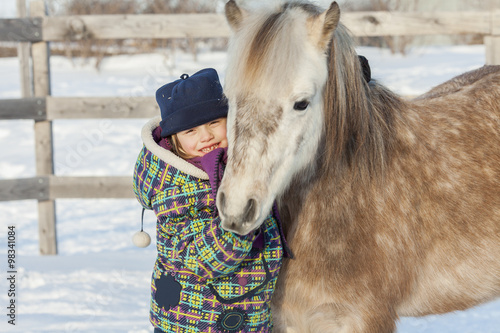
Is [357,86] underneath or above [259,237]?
above

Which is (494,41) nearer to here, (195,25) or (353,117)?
(195,25)

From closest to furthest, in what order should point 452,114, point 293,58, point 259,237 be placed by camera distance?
point 293,58 → point 259,237 → point 452,114

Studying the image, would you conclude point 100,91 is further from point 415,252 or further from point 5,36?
point 415,252

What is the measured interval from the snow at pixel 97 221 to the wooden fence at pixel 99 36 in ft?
2.09

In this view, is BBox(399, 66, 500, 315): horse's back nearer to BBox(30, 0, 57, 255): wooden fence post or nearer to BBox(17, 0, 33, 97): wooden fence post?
BBox(30, 0, 57, 255): wooden fence post

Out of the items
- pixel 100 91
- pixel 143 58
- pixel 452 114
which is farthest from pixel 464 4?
pixel 452 114

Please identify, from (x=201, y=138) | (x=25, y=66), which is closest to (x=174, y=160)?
(x=201, y=138)

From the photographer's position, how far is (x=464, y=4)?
50.1 feet

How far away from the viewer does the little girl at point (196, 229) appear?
1746 millimetres

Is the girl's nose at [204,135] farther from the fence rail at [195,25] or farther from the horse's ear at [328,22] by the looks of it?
the fence rail at [195,25]

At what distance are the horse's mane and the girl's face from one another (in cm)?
38

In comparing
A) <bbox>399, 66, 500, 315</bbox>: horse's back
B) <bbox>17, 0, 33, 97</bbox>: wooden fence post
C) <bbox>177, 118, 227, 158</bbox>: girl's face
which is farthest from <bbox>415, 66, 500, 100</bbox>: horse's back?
<bbox>17, 0, 33, 97</bbox>: wooden fence post

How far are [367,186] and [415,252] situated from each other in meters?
0.32

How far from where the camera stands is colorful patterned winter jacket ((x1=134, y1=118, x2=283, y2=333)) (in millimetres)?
1743
